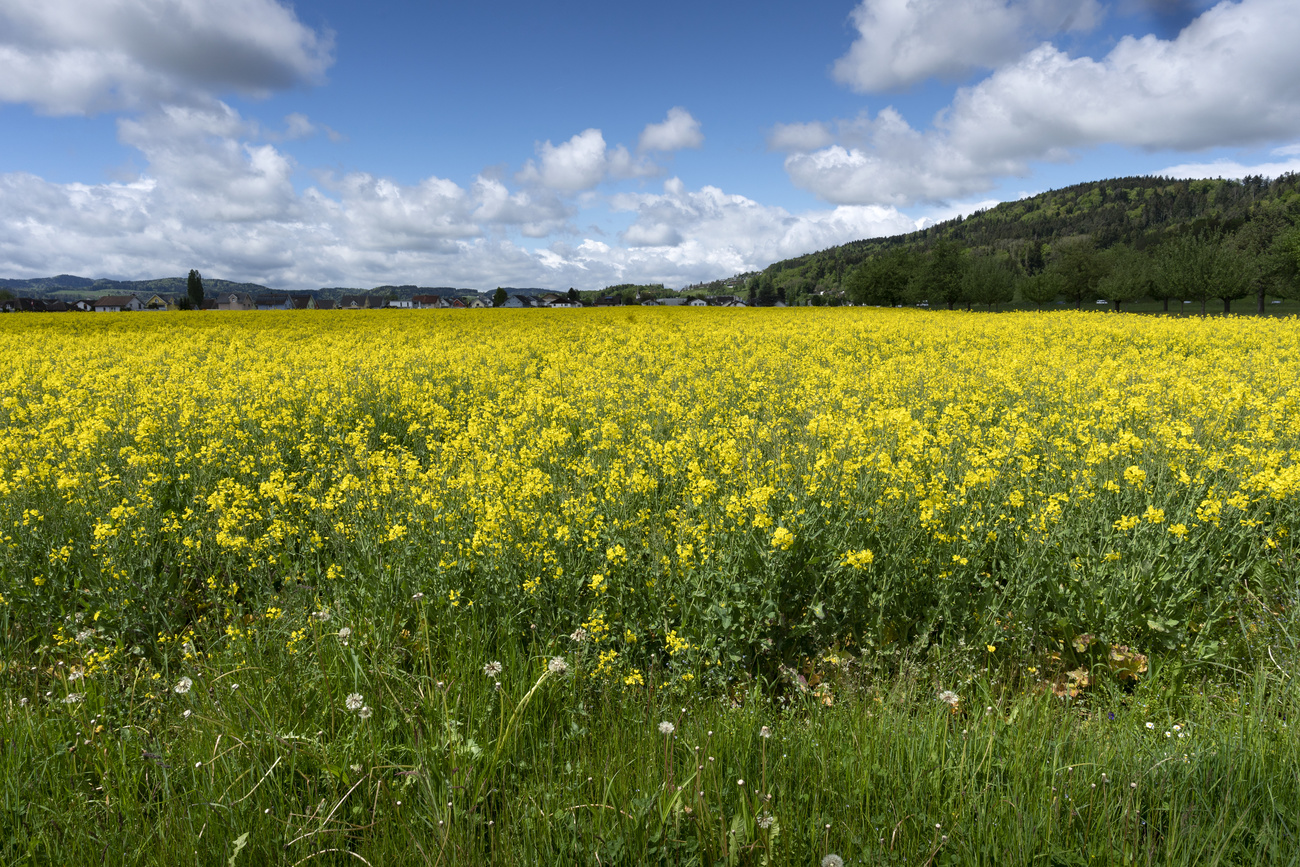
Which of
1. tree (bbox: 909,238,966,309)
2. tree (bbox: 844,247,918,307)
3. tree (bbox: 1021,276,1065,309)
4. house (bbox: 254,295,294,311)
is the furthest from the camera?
tree (bbox: 1021,276,1065,309)

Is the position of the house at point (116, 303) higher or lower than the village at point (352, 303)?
higher

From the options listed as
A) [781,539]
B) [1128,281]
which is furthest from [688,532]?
[1128,281]

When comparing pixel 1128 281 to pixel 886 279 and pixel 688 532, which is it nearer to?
pixel 886 279

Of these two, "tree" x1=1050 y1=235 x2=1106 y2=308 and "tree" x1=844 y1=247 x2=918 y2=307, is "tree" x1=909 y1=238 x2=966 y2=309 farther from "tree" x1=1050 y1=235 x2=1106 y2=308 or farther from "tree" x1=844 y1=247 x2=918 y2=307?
"tree" x1=1050 y1=235 x2=1106 y2=308

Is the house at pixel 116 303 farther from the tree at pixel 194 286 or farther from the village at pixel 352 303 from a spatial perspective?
the tree at pixel 194 286

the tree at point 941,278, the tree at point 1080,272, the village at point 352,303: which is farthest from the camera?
the tree at point 1080,272

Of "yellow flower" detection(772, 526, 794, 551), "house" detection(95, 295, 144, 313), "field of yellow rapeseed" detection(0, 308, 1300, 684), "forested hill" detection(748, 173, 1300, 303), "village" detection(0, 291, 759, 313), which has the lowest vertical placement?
"field of yellow rapeseed" detection(0, 308, 1300, 684)

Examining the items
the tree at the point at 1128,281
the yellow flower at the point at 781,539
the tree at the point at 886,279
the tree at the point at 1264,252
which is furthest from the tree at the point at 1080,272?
the yellow flower at the point at 781,539

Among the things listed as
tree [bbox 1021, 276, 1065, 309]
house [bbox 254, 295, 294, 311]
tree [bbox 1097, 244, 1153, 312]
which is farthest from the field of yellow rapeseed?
tree [bbox 1021, 276, 1065, 309]

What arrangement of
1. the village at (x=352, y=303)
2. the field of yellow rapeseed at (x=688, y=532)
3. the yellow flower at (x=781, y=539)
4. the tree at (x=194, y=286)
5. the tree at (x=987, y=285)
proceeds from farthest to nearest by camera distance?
the tree at (x=194, y=286)
the tree at (x=987, y=285)
the village at (x=352, y=303)
the field of yellow rapeseed at (x=688, y=532)
the yellow flower at (x=781, y=539)

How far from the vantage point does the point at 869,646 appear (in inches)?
136

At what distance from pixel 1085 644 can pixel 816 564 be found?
1.63m

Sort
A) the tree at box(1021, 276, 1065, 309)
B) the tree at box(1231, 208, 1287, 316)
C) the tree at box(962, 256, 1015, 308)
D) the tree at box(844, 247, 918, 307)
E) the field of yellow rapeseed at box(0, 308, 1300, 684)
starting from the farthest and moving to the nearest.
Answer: the tree at box(1021, 276, 1065, 309), the tree at box(844, 247, 918, 307), the tree at box(962, 256, 1015, 308), the tree at box(1231, 208, 1287, 316), the field of yellow rapeseed at box(0, 308, 1300, 684)

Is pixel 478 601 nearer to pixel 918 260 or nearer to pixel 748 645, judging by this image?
pixel 748 645
